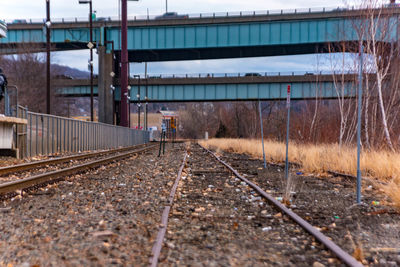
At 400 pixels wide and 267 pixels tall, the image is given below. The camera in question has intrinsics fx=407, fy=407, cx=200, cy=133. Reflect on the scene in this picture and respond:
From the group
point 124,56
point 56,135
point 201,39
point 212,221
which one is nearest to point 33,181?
point 212,221

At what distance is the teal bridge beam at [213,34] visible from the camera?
151 feet

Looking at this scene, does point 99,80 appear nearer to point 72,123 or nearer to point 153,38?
point 153,38

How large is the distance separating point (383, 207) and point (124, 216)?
4374mm

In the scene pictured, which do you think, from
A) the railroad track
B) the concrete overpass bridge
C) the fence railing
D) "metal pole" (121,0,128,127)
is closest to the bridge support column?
the concrete overpass bridge

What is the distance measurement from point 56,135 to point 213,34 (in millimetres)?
30559

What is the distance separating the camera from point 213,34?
4728 cm

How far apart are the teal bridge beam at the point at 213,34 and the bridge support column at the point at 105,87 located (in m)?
1.43

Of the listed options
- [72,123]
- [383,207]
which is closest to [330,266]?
[383,207]

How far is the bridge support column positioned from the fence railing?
19.5 m

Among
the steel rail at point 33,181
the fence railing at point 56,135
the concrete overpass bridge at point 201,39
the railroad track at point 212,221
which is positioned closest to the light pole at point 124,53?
the concrete overpass bridge at point 201,39

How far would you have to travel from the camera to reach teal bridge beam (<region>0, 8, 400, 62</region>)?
46.2m

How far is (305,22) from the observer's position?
46.2 metres

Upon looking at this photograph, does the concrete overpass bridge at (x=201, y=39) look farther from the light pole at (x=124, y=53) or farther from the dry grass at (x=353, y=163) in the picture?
the dry grass at (x=353, y=163)

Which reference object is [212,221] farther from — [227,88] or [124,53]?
[227,88]
